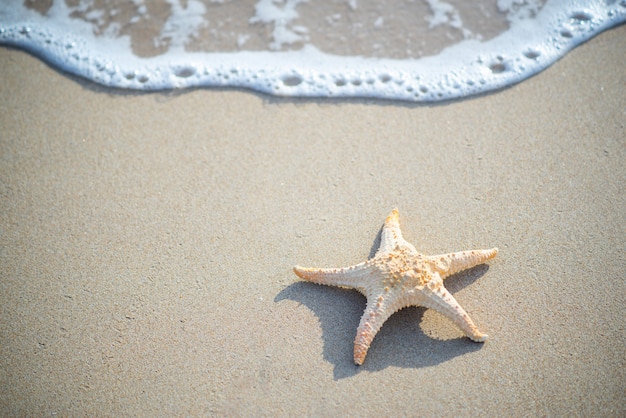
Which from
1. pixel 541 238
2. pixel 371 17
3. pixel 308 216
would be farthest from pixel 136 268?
pixel 371 17

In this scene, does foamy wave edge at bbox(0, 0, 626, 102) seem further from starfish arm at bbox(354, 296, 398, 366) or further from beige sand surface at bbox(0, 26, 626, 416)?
starfish arm at bbox(354, 296, 398, 366)

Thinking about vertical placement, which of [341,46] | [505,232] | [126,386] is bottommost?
[126,386]

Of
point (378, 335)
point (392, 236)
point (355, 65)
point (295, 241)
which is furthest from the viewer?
point (355, 65)

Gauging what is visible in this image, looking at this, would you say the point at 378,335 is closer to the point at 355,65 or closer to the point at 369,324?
the point at 369,324

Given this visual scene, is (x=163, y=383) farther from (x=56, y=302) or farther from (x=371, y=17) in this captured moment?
(x=371, y=17)

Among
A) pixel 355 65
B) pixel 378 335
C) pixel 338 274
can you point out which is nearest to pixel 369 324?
pixel 378 335

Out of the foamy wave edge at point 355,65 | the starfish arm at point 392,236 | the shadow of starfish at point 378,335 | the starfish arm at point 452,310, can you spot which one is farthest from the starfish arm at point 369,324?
the foamy wave edge at point 355,65
